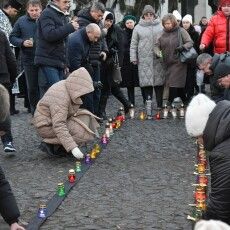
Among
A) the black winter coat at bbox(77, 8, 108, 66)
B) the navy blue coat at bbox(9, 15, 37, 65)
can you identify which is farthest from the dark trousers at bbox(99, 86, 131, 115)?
the navy blue coat at bbox(9, 15, 37, 65)

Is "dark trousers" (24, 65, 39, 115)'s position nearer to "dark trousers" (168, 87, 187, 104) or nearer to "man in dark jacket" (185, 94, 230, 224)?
"dark trousers" (168, 87, 187, 104)

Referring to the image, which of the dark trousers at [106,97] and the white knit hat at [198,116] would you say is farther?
the dark trousers at [106,97]

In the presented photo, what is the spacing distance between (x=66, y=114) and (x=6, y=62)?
1.21 m

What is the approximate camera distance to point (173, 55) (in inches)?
501

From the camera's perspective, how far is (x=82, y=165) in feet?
27.7

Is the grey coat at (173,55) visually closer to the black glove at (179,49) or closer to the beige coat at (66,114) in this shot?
the black glove at (179,49)

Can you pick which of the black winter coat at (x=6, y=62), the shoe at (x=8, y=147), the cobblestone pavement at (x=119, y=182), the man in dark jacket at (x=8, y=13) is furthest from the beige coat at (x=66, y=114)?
the man in dark jacket at (x=8, y=13)

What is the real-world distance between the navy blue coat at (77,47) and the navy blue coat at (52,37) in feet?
1.11

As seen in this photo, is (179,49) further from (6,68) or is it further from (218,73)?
(218,73)

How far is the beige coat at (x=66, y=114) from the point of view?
332 inches

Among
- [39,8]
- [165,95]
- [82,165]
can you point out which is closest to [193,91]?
[165,95]

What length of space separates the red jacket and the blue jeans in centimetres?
310

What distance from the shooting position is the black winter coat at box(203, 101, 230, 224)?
446cm

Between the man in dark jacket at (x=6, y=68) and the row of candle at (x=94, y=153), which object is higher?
the man in dark jacket at (x=6, y=68)
